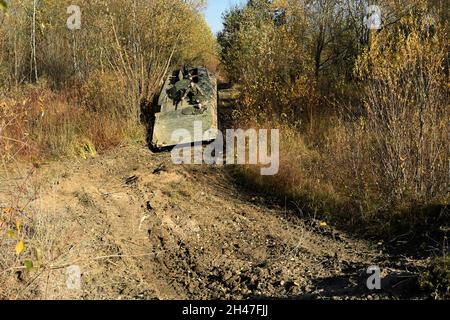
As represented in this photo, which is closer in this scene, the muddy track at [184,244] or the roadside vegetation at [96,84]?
the muddy track at [184,244]

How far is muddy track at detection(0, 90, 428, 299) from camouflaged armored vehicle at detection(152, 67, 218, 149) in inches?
54.2

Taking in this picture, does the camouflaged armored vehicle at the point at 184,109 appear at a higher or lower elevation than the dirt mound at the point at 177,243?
higher

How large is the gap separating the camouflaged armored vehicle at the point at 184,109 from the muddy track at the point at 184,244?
138cm

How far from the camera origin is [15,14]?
1272cm

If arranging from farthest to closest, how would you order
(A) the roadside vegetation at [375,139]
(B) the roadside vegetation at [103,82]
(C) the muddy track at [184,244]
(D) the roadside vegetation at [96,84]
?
(B) the roadside vegetation at [103,82], (D) the roadside vegetation at [96,84], (A) the roadside vegetation at [375,139], (C) the muddy track at [184,244]

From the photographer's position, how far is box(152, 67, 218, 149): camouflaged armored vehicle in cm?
860

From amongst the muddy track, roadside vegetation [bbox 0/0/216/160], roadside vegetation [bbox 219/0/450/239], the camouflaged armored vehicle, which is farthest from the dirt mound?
the camouflaged armored vehicle

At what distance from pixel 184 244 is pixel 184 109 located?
4391 millimetres

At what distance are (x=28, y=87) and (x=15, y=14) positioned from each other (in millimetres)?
4093

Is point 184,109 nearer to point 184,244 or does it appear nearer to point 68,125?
point 68,125

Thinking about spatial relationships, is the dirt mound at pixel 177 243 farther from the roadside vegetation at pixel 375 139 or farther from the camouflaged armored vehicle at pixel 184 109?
the camouflaged armored vehicle at pixel 184 109

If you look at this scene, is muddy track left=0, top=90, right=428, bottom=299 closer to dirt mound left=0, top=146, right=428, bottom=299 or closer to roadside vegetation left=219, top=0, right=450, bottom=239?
A: dirt mound left=0, top=146, right=428, bottom=299

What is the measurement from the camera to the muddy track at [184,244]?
4023 mm

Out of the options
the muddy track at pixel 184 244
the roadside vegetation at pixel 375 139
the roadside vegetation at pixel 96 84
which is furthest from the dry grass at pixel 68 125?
the roadside vegetation at pixel 375 139
